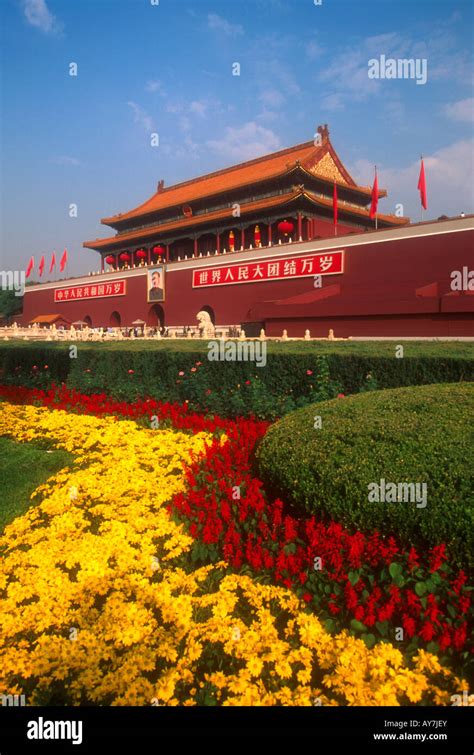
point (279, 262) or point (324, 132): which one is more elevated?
point (324, 132)

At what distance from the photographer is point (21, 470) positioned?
15.6 ft

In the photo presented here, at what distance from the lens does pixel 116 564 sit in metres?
3.12

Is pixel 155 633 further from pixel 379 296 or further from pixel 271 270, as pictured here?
pixel 271 270

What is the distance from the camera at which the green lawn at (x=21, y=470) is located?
4.02 m

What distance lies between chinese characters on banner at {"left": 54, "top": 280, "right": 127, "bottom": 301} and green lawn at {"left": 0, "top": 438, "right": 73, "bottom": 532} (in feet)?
83.2

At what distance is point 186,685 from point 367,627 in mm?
875

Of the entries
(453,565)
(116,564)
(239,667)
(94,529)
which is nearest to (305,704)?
(239,667)

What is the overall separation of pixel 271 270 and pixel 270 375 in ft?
51.5

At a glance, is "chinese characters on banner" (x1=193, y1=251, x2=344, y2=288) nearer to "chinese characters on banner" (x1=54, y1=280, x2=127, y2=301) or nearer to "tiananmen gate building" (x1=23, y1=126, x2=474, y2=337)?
"tiananmen gate building" (x1=23, y1=126, x2=474, y2=337)

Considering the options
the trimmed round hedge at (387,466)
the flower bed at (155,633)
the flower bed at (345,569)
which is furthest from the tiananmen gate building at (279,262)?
the flower bed at (155,633)

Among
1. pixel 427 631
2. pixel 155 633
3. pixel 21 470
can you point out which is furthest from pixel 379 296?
pixel 155 633

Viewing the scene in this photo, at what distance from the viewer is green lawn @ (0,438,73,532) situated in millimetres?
4023

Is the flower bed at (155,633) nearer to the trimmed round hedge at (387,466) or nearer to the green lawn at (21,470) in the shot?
the green lawn at (21,470)

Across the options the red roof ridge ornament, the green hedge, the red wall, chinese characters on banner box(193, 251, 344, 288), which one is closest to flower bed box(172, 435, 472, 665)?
the green hedge
